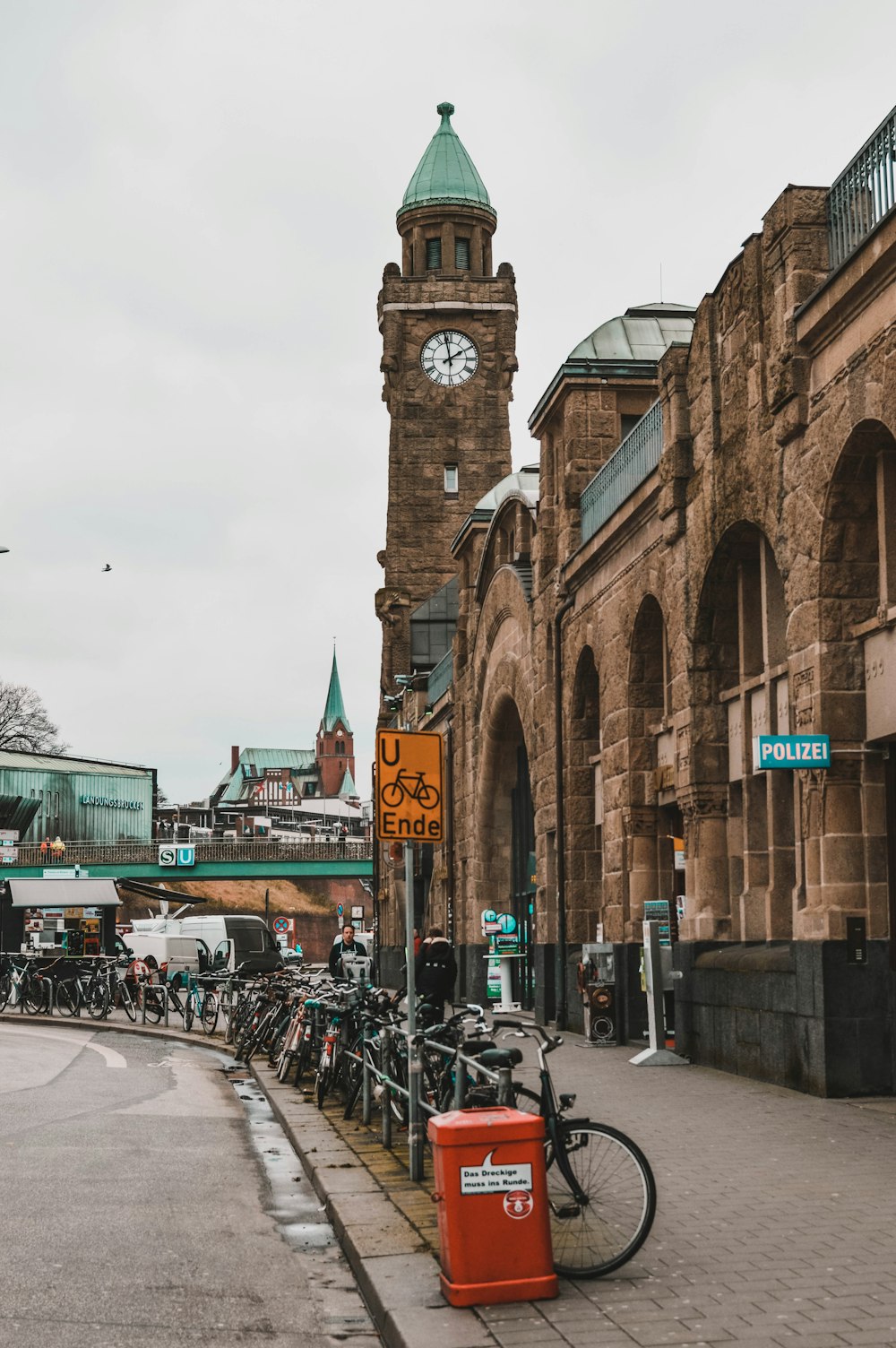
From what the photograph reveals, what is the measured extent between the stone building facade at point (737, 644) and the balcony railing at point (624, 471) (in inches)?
2.8

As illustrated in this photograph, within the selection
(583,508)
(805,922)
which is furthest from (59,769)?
(805,922)

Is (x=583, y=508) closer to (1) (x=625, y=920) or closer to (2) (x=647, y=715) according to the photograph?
(2) (x=647, y=715)

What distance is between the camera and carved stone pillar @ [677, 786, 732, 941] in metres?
17.4

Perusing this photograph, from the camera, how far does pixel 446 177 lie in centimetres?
6938

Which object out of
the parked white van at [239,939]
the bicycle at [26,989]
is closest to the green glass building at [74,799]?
the parked white van at [239,939]

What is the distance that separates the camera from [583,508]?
24234mm

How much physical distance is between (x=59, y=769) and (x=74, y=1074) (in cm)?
8759

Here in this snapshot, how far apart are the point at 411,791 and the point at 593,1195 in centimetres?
362

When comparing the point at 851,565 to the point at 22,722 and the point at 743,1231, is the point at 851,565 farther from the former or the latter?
the point at 22,722

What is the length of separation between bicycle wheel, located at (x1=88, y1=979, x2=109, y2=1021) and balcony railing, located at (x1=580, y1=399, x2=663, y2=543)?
12110mm

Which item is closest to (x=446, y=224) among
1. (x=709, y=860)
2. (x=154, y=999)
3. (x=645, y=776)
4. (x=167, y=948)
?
(x=167, y=948)

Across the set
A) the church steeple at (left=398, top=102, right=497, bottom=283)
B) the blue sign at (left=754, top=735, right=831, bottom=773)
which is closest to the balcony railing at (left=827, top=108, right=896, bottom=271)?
the blue sign at (left=754, top=735, right=831, bottom=773)

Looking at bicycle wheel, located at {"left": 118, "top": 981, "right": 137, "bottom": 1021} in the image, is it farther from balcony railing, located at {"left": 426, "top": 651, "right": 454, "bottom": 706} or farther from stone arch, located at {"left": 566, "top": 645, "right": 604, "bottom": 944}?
balcony railing, located at {"left": 426, "top": 651, "right": 454, "bottom": 706}

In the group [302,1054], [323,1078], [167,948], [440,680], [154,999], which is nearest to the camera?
[323,1078]
